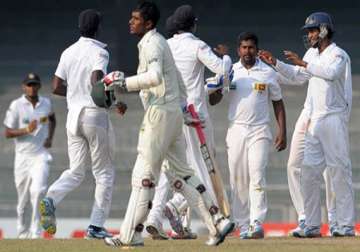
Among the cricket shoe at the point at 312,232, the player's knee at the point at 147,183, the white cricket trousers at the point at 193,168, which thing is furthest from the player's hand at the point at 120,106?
the cricket shoe at the point at 312,232

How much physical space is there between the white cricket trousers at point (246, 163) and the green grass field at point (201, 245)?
34.5 inches

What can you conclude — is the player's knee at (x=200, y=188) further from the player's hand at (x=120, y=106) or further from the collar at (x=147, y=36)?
the collar at (x=147, y=36)

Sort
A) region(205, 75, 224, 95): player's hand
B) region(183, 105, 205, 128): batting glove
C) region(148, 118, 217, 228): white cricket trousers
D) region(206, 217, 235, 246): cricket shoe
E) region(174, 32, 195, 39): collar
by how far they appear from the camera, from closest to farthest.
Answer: region(206, 217, 235, 246): cricket shoe, region(183, 105, 205, 128): batting glove, region(148, 118, 217, 228): white cricket trousers, region(174, 32, 195, 39): collar, region(205, 75, 224, 95): player's hand

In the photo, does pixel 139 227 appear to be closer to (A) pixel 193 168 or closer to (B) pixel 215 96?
(A) pixel 193 168

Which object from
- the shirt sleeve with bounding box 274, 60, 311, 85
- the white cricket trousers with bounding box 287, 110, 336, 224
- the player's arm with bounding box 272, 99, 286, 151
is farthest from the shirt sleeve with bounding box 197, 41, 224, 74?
the white cricket trousers with bounding box 287, 110, 336, 224

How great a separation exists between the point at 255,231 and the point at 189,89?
162cm

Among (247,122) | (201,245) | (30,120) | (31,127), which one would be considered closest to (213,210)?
(201,245)

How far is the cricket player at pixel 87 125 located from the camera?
12.8 m

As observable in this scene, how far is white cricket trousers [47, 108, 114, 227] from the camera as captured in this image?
12.9 meters

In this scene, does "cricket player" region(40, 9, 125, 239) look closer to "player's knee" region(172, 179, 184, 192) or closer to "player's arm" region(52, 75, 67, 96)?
"player's arm" region(52, 75, 67, 96)

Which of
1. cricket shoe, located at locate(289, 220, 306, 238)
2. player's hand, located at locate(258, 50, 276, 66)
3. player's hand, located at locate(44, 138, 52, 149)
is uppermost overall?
player's hand, located at locate(258, 50, 276, 66)

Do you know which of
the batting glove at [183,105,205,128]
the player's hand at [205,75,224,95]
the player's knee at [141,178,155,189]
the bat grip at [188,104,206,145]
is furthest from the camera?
the player's hand at [205,75,224,95]

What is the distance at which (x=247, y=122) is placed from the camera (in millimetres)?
13477

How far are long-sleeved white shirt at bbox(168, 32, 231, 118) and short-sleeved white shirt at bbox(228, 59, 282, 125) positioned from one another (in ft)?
2.20
